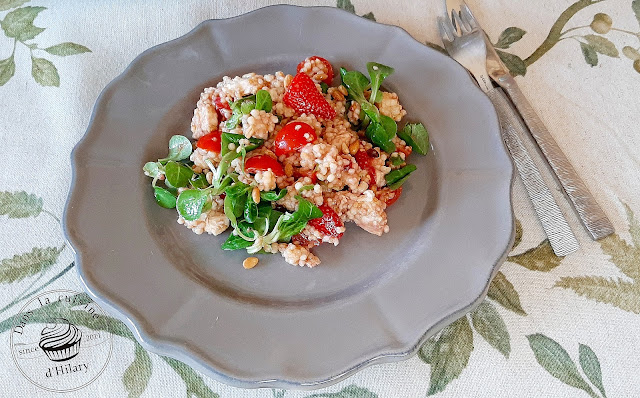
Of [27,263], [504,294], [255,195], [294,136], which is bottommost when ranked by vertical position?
[27,263]

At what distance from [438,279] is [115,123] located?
973 mm

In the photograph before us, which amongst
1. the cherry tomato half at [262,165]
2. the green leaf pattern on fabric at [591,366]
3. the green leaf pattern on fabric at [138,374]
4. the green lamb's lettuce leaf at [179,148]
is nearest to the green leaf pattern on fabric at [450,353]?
the green leaf pattern on fabric at [591,366]

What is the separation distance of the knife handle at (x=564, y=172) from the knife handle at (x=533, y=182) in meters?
0.03

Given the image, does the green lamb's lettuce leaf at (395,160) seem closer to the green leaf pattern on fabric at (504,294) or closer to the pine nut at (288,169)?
the pine nut at (288,169)

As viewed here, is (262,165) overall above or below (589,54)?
below

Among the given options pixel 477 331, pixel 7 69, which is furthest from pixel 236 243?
pixel 7 69

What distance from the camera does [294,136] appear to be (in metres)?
1.45

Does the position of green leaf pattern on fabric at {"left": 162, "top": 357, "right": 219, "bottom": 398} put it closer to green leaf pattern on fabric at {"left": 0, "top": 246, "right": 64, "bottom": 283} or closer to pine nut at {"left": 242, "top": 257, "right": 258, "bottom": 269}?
pine nut at {"left": 242, "top": 257, "right": 258, "bottom": 269}

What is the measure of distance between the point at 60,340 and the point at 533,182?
4.47ft

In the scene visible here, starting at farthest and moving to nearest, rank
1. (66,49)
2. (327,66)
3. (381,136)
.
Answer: (66,49), (327,66), (381,136)

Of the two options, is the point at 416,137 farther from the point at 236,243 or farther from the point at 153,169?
the point at 153,169

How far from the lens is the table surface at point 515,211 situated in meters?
1.49

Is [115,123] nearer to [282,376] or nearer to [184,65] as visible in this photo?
[184,65]

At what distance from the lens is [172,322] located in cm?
140
